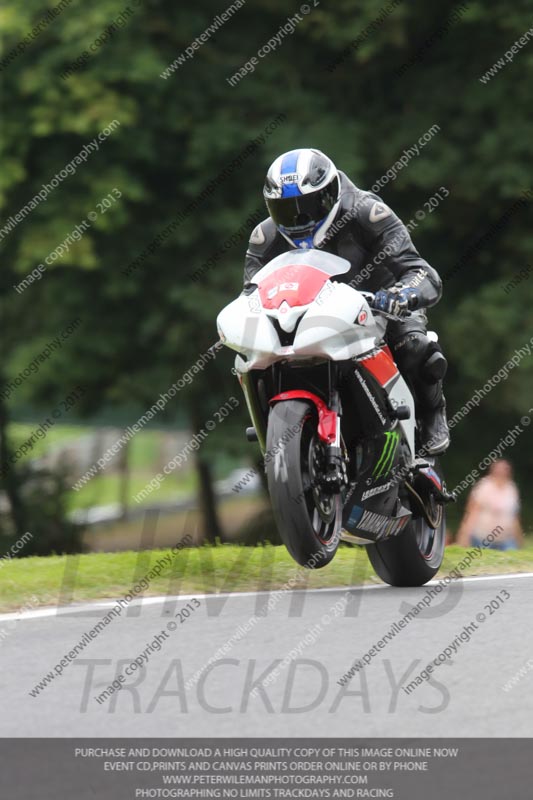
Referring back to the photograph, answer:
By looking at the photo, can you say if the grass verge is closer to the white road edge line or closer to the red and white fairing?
the white road edge line

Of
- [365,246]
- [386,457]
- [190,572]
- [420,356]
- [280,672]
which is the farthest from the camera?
[190,572]

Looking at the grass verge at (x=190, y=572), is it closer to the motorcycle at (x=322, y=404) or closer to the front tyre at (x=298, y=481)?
the motorcycle at (x=322, y=404)

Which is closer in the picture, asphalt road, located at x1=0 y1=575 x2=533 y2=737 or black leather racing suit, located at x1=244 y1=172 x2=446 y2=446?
asphalt road, located at x1=0 y1=575 x2=533 y2=737

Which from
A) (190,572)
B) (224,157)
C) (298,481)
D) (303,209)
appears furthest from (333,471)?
(224,157)

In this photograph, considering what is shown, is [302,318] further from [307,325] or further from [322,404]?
[322,404]

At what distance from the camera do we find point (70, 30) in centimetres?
1783

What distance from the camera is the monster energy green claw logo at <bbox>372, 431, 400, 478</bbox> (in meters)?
7.00

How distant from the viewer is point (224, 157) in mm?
18812

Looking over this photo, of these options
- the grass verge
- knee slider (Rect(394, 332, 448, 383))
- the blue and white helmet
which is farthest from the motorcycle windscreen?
the grass verge

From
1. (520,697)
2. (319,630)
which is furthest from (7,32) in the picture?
(520,697)

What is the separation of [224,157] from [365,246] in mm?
11830

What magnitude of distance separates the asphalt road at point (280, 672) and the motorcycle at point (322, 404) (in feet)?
1.56

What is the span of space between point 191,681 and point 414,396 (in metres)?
2.97

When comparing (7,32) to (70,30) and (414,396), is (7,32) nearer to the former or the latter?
(70,30)
